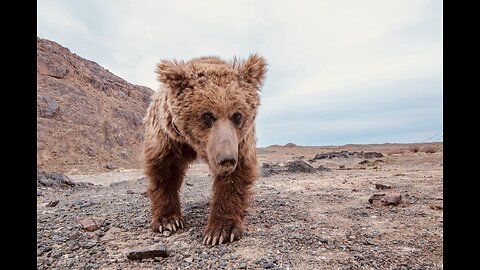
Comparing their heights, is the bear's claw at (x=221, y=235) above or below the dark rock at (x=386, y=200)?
below

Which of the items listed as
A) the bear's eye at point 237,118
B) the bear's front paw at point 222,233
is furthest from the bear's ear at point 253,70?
the bear's front paw at point 222,233

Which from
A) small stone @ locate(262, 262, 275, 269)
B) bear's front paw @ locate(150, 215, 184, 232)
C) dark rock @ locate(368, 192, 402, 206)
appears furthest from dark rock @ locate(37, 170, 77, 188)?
small stone @ locate(262, 262, 275, 269)

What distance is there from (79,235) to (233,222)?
1.62 m

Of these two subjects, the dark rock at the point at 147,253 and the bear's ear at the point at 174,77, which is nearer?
the dark rock at the point at 147,253

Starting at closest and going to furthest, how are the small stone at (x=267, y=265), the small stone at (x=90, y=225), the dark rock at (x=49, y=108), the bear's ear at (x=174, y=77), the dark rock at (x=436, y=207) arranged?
the small stone at (x=267, y=265), the bear's ear at (x=174, y=77), the small stone at (x=90, y=225), the dark rock at (x=436, y=207), the dark rock at (x=49, y=108)

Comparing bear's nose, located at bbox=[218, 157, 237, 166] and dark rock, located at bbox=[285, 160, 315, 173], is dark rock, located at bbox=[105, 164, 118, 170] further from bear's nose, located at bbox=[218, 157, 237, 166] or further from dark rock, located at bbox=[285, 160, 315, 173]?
bear's nose, located at bbox=[218, 157, 237, 166]

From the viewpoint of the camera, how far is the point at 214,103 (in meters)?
3.43

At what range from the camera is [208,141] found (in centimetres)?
337

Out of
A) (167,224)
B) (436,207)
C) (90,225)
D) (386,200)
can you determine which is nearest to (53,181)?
(90,225)

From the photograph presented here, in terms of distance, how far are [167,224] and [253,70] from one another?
1924 mm

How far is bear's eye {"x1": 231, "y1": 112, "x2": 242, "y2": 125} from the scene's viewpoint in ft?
11.5

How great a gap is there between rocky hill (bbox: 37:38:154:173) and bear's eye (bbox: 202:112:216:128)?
1519 cm

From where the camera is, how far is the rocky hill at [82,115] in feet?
59.7

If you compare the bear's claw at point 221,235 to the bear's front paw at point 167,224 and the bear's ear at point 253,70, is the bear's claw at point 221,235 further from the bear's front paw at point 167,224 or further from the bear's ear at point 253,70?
the bear's ear at point 253,70
